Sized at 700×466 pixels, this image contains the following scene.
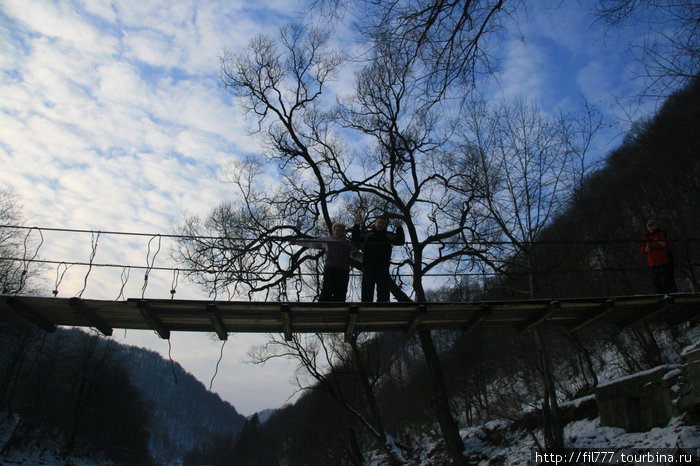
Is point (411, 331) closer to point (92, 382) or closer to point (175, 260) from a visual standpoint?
point (175, 260)

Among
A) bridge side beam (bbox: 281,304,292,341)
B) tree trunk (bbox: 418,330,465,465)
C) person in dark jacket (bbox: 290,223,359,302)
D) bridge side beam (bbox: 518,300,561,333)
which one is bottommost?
tree trunk (bbox: 418,330,465,465)

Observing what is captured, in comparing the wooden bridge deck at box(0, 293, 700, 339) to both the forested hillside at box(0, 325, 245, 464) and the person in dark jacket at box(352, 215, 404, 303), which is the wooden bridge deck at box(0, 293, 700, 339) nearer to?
the person in dark jacket at box(352, 215, 404, 303)

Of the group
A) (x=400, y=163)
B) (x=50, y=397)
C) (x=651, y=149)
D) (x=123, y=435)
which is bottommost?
(x=123, y=435)

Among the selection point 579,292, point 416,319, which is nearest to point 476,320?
point 416,319

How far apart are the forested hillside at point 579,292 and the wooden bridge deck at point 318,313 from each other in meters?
0.67

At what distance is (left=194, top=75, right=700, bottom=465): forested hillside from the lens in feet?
36.2

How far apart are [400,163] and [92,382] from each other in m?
44.5

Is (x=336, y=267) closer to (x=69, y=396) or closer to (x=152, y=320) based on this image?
(x=152, y=320)

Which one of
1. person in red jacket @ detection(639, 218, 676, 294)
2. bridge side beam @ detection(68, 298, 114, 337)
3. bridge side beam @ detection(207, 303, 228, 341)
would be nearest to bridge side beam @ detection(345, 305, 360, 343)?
bridge side beam @ detection(207, 303, 228, 341)

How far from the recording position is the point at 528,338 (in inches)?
945

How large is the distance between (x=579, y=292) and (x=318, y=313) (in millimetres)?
17249

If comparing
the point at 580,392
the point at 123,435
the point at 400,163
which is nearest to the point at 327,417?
the point at 580,392

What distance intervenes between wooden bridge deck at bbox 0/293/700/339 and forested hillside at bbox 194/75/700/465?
669 millimetres

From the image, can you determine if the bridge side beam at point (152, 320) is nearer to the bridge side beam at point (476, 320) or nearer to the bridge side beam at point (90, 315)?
the bridge side beam at point (90, 315)
